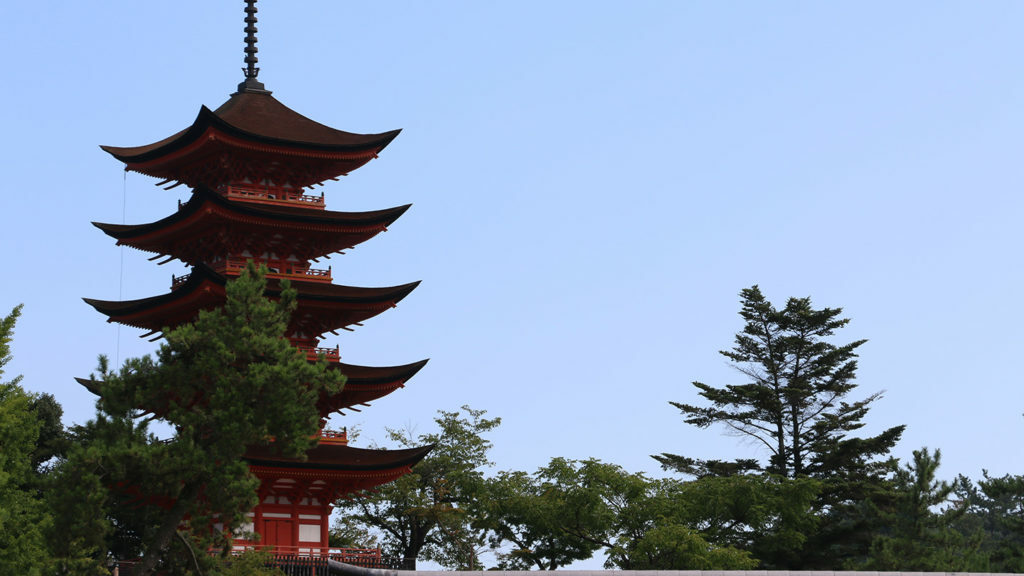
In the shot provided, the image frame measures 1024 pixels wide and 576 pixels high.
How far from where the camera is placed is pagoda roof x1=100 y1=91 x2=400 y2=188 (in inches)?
1588

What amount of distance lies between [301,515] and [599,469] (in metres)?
11.9

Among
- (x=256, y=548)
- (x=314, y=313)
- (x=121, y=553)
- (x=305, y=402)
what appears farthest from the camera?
(x=121, y=553)

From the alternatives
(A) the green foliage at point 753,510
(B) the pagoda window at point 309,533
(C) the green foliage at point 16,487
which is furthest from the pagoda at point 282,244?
(A) the green foliage at point 753,510

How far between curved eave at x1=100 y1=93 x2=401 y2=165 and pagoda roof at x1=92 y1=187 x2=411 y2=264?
2.09 meters

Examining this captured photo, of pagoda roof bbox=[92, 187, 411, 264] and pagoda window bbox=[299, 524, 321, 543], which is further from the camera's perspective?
pagoda roof bbox=[92, 187, 411, 264]

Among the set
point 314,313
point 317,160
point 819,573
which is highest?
point 317,160

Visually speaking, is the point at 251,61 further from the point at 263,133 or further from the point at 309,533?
the point at 309,533

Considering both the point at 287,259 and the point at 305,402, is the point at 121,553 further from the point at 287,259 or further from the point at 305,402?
the point at 305,402

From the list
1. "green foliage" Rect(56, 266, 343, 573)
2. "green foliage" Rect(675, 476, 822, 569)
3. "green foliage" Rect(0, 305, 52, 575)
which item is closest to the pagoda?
"green foliage" Rect(0, 305, 52, 575)

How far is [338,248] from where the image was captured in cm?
4269

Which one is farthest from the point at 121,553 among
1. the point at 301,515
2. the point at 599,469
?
the point at 599,469

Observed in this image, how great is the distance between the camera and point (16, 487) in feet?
128

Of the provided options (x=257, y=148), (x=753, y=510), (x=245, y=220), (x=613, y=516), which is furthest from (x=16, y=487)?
(x=753, y=510)

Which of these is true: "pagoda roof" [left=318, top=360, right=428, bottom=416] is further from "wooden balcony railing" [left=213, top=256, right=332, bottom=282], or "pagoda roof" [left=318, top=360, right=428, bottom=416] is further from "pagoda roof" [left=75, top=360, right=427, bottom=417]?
"wooden balcony railing" [left=213, top=256, right=332, bottom=282]
